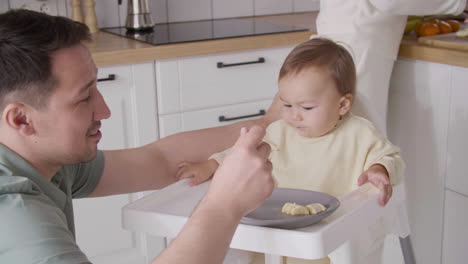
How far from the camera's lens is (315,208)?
1.11 metres

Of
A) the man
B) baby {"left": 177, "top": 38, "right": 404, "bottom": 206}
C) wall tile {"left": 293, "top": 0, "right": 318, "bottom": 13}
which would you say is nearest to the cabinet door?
baby {"left": 177, "top": 38, "right": 404, "bottom": 206}

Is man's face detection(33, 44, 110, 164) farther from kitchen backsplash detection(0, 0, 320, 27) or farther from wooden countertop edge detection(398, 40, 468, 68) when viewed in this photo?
kitchen backsplash detection(0, 0, 320, 27)

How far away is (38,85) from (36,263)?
28 centimetres

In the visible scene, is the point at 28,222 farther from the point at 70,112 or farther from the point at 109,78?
the point at 109,78

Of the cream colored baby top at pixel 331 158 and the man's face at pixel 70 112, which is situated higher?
the man's face at pixel 70 112

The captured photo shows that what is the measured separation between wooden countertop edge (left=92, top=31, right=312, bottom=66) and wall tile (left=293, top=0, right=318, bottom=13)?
Answer: 0.75 m

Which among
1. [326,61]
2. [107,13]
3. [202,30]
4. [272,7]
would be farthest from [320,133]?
[272,7]

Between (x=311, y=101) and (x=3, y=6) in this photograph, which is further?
(x=3, y=6)

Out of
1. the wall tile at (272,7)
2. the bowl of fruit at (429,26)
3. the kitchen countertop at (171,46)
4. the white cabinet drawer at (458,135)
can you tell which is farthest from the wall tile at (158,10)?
the white cabinet drawer at (458,135)

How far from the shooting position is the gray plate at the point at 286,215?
41.9 inches

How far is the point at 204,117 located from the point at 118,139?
31 cm

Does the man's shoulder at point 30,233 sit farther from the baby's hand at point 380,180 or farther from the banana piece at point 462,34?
the banana piece at point 462,34

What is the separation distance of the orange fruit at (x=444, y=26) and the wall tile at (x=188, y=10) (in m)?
1.26

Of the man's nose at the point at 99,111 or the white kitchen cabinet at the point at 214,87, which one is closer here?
the man's nose at the point at 99,111
